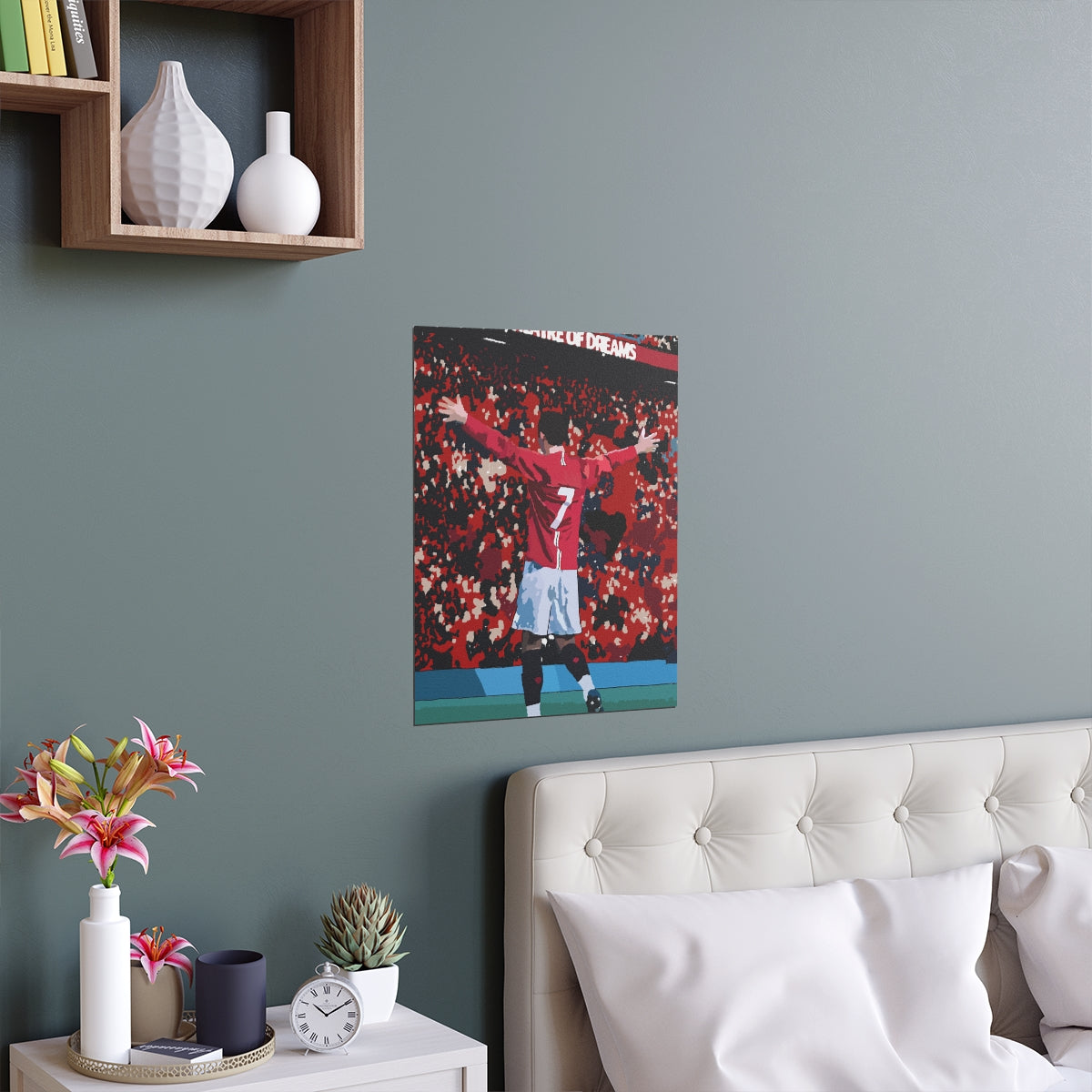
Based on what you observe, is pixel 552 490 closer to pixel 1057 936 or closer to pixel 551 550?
pixel 551 550

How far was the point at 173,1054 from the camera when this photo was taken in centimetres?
183

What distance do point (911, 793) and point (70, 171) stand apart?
5.42 feet

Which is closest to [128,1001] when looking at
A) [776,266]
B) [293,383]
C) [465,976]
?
[465,976]

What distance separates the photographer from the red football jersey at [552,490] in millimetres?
2293

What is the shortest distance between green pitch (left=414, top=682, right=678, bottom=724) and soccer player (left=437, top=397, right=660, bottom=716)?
0.06 feet

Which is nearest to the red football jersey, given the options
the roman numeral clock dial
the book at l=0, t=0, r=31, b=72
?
the roman numeral clock dial

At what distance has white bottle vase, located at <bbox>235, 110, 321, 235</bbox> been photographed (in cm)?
196

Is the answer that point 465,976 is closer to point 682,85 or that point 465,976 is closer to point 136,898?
point 136,898

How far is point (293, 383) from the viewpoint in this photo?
2.13 m

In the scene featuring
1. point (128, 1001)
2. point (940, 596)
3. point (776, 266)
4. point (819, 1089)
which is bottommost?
point (819, 1089)

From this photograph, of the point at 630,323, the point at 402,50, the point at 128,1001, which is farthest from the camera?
the point at 630,323

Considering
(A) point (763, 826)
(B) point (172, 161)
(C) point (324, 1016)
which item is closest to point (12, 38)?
(B) point (172, 161)

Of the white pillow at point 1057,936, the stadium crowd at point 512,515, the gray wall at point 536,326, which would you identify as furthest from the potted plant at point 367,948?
the white pillow at point 1057,936

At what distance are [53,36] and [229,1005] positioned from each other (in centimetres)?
122
